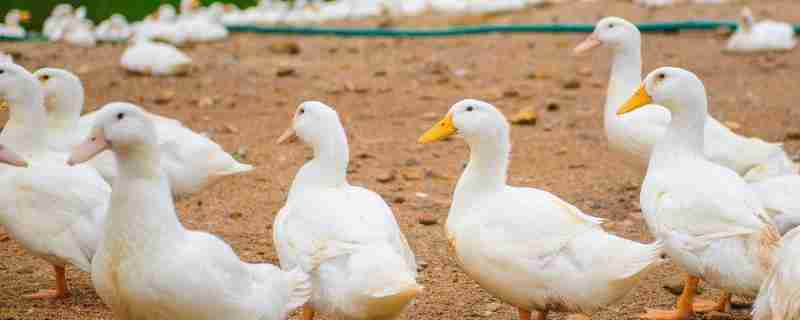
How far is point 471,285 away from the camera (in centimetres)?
520

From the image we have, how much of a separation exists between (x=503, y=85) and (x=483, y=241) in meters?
5.83

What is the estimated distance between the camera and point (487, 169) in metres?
4.55

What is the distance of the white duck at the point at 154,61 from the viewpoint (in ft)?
33.8

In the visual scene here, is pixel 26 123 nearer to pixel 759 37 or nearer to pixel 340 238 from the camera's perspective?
pixel 340 238

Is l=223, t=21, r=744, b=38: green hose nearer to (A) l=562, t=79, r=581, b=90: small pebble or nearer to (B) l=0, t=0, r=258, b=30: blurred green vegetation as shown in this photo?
Result: (A) l=562, t=79, r=581, b=90: small pebble

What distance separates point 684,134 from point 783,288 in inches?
53.3

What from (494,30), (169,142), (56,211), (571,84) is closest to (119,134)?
(56,211)

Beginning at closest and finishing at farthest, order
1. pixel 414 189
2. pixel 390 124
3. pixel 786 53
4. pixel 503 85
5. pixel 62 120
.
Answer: pixel 62 120 < pixel 414 189 < pixel 390 124 < pixel 503 85 < pixel 786 53

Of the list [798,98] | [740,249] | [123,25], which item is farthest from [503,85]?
[123,25]

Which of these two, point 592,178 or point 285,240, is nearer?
point 285,240

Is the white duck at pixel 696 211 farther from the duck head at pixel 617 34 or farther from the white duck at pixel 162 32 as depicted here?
the white duck at pixel 162 32

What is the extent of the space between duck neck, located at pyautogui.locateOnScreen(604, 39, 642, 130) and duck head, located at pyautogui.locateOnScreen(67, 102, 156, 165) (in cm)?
348

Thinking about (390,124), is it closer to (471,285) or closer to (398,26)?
(471,285)

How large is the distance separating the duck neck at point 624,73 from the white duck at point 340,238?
2283 mm
